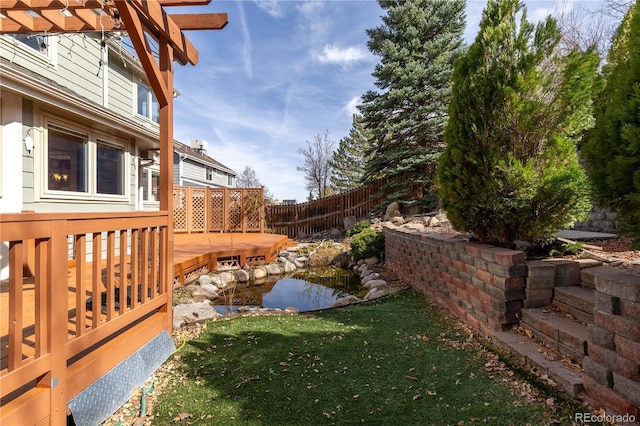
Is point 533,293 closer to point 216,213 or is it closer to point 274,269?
point 274,269

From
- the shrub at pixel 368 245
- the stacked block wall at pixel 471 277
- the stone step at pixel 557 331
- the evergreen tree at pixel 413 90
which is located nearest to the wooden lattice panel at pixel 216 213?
the evergreen tree at pixel 413 90

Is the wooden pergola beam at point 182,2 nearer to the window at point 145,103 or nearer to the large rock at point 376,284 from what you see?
the large rock at point 376,284

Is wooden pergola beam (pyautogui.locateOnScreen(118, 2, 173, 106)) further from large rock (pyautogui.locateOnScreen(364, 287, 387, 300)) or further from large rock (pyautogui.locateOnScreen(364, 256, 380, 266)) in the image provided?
large rock (pyautogui.locateOnScreen(364, 256, 380, 266))

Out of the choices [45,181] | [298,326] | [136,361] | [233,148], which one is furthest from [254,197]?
[233,148]

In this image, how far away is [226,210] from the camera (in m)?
11.0

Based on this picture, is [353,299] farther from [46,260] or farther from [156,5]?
[156,5]

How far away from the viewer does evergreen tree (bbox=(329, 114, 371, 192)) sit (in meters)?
23.3

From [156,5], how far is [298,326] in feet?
11.1

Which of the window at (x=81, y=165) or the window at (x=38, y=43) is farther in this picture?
the window at (x=38, y=43)

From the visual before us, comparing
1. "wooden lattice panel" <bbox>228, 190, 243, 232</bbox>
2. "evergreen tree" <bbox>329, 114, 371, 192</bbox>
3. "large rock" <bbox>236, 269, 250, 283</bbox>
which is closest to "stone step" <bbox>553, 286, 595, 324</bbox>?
"large rock" <bbox>236, 269, 250, 283</bbox>

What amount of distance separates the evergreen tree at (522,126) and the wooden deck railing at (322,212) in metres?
7.18

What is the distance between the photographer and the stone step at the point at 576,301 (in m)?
2.11

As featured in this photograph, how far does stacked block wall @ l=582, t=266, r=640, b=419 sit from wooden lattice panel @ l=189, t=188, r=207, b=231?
10691mm

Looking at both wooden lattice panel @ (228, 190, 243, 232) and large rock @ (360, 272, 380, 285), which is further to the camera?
wooden lattice panel @ (228, 190, 243, 232)
